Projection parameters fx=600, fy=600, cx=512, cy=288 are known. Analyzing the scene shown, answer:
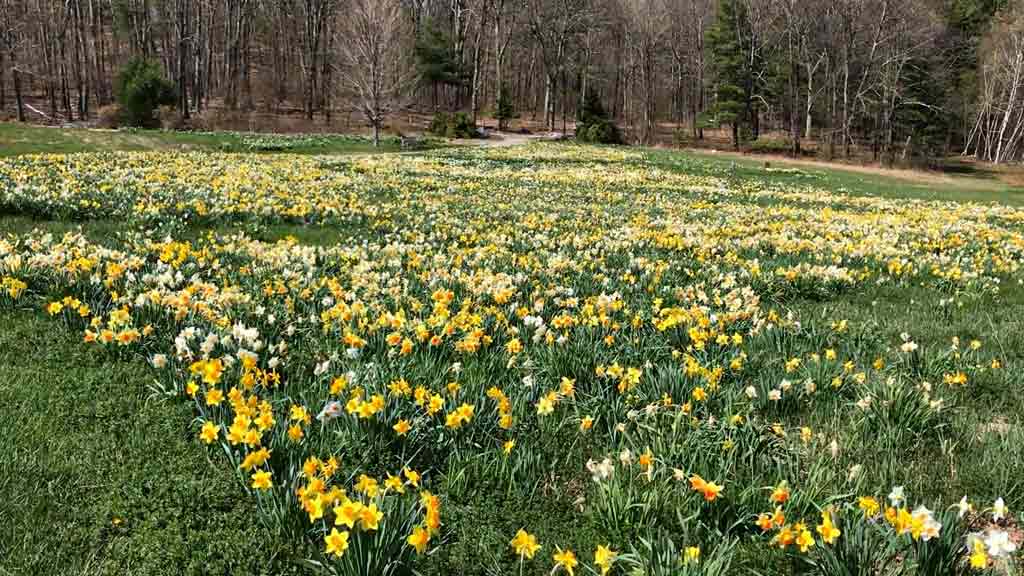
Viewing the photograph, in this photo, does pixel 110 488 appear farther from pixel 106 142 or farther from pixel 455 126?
pixel 455 126

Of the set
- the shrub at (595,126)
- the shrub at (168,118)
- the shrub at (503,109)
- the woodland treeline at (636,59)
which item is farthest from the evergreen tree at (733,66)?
the shrub at (168,118)

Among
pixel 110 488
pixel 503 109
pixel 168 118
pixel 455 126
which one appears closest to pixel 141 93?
pixel 168 118

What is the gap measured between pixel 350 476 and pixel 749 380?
101 inches

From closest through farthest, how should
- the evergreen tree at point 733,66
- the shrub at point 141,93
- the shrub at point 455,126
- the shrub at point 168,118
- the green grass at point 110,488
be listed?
1. the green grass at point 110,488
2. the shrub at point 141,93
3. the shrub at point 168,118
4. the shrub at point 455,126
5. the evergreen tree at point 733,66

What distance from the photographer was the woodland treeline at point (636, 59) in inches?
2153

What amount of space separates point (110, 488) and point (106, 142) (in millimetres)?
27480

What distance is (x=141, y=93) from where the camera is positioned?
40469 millimetres

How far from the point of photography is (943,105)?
62.7 meters

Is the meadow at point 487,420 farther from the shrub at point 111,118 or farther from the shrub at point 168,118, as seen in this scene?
the shrub at point 111,118

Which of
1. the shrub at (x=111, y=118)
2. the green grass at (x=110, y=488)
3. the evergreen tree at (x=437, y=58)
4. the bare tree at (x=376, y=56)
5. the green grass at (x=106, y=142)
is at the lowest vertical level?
the green grass at (x=110, y=488)

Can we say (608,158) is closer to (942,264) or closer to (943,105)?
(942,264)

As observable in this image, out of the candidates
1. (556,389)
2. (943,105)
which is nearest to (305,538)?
(556,389)

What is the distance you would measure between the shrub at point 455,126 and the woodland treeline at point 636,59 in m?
4.22

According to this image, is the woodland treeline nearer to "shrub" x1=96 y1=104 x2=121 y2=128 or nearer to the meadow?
"shrub" x1=96 y1=104 x2=121 y2=128
